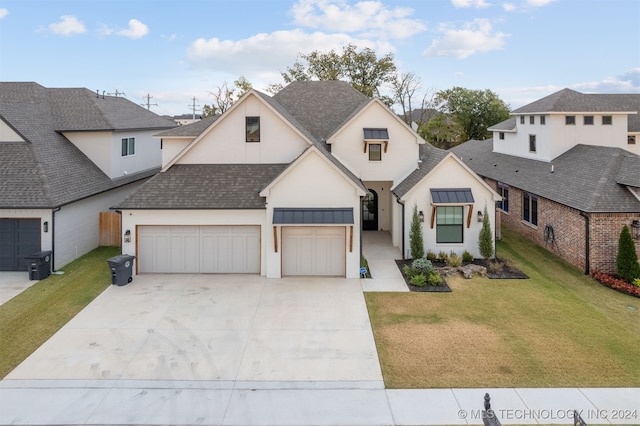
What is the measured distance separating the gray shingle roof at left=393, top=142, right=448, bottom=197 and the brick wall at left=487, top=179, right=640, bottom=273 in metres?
5.44

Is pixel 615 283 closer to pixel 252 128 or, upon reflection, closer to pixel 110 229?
pixel 252 128

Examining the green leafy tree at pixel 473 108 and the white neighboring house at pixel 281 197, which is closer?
the white neighboring house at pixel 281 197

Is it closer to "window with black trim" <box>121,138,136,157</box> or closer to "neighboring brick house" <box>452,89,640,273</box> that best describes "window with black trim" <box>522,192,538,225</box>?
"neighboring brick house" <box>452,89,640,273</box>

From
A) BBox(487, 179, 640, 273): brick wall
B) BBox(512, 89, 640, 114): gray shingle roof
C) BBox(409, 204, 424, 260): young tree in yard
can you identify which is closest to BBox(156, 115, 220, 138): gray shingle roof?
Result: BBox(409, 204, 424, 260): young tree in yard

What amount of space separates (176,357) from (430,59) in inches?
1616

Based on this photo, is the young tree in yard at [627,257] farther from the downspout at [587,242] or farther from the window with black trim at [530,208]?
the window with black trim at [530,208]

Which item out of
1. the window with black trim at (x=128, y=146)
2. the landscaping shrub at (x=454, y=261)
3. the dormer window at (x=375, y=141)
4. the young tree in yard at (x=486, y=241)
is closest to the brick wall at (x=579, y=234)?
the young tree in yard at (x=486, y=241)

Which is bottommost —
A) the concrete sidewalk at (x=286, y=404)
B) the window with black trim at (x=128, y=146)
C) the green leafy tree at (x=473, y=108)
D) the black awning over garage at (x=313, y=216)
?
the concrete sidewalk at (x=286, y=404)

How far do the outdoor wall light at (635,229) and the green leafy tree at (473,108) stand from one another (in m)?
48.7

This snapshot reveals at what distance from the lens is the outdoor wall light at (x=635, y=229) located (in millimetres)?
16281

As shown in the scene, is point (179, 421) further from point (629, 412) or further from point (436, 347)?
point (629, 412)

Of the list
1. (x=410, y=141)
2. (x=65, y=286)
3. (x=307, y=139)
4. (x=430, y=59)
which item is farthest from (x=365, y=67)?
(x=65, y=286)

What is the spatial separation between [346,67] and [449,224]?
122ft

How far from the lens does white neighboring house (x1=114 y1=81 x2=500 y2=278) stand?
16703 mm
